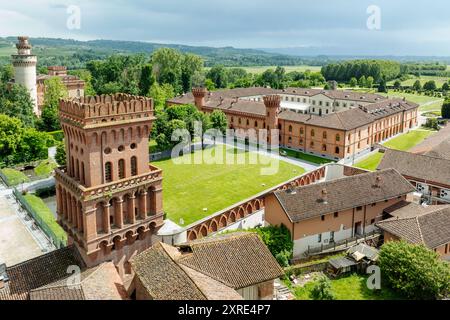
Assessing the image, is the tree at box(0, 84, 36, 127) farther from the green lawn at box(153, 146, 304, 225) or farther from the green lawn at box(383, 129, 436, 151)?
the green lawn at box(383, 129, 436, 151)

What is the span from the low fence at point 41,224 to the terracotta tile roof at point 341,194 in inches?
887

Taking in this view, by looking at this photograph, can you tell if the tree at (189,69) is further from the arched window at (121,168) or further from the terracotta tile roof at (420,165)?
the arched window at (121,168)

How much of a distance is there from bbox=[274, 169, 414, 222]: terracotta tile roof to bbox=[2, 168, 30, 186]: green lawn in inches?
1669

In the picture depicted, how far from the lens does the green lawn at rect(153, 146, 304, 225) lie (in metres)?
52.7

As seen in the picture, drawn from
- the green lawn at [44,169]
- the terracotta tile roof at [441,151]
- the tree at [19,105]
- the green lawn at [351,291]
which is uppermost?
the tree at [19,105]

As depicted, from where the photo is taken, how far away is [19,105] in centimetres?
8406

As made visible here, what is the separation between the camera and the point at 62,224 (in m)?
32.7

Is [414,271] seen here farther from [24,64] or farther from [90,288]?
[24,64]

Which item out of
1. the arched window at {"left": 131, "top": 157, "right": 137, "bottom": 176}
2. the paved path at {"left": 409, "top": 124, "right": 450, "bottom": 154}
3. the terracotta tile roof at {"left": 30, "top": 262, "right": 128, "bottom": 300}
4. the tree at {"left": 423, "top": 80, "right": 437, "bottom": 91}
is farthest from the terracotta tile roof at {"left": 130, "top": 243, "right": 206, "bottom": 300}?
the tree at {"left": 423, "top": 80, "right": 437, "bottom": 91}

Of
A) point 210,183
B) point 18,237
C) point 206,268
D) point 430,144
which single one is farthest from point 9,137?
point 430,144

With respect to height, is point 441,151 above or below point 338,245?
above

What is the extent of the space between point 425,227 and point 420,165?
19.7 meters

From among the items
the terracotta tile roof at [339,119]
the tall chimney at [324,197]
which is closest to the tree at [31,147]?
the terracotta tile roof at [339,119]

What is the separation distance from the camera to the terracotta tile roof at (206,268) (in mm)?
23969
